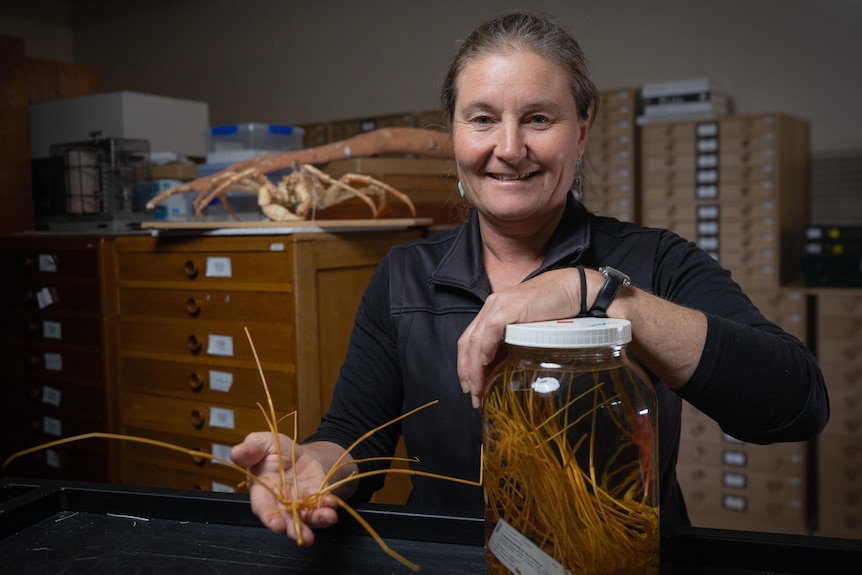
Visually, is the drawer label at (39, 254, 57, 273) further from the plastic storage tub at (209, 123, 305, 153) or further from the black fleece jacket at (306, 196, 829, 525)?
the black fleece jacket at (306, 196, 829, 525)

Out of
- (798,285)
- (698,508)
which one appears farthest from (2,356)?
(798,285)

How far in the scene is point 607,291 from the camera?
0.98m

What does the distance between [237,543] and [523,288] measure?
45 centimetres

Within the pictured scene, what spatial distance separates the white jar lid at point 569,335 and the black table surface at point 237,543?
0.31 meters

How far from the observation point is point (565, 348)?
0.70 metres

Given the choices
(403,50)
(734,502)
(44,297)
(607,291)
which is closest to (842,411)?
(734,502)

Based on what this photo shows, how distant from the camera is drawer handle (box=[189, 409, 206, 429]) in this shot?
2.32m

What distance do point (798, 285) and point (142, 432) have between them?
312 centimetres

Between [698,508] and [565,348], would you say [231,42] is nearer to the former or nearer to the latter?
[698,508]

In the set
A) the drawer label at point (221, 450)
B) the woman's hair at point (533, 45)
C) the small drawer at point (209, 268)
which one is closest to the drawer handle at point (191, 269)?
the small drawer at point (209, 268)

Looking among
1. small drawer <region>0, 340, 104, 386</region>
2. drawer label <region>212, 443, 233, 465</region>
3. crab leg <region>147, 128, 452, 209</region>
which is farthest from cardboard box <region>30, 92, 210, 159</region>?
drawer label <region>212, 443, 233, 465</region>

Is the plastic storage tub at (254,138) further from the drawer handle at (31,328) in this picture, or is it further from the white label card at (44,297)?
the drawer handle at (31,328)

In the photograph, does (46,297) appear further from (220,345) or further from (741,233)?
(741,233)

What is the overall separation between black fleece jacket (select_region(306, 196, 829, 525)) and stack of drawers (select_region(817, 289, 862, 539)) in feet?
9.07
